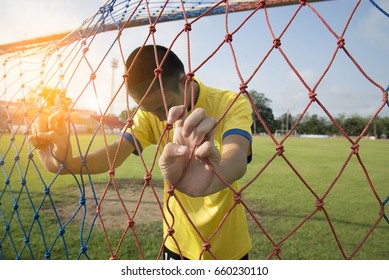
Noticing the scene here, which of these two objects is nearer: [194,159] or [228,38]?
[194,159]

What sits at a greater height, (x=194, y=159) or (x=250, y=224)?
(x=194, y=159)

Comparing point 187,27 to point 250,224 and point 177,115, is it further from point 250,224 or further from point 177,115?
point 250,224

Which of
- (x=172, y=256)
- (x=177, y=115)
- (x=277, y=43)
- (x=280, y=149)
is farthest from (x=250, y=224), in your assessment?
(x=177, y=115)

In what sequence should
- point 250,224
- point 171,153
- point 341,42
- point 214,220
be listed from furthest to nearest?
point 250,224
point 214,220
point 341,42
point 171,153

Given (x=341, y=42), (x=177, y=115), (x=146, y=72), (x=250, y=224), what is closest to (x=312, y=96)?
(x=341, y=42)

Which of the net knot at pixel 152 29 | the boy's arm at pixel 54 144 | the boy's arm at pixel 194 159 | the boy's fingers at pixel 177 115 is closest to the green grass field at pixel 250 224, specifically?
the boy's arm at pixel 54 144

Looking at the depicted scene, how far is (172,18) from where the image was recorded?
134 cm

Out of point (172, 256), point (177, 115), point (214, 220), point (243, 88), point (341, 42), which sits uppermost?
point (341, 42)

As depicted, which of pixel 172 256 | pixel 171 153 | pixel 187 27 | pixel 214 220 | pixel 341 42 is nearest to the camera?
pixel 171 153

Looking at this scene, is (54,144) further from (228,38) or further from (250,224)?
(250,224)

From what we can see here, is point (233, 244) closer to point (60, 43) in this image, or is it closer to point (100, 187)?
point (60, 43)

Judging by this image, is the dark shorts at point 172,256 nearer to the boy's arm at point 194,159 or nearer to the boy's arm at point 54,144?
the boy's arm at point 54,144
